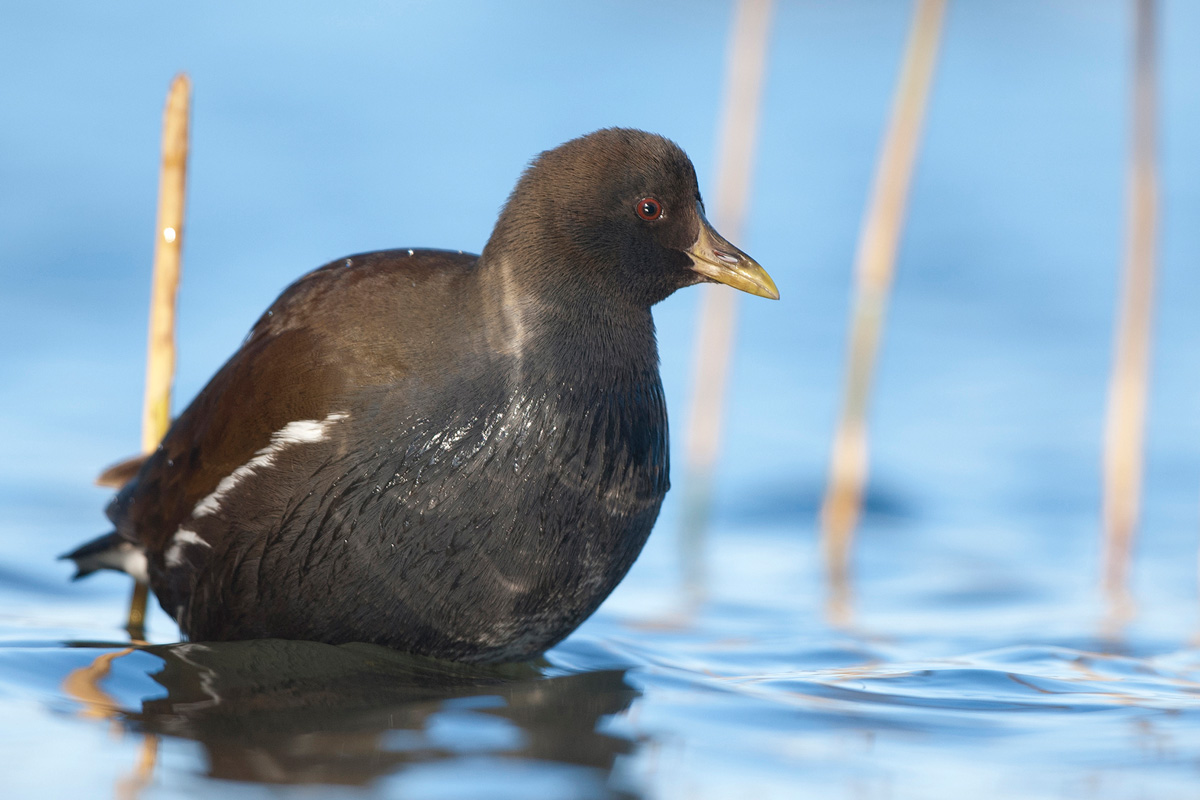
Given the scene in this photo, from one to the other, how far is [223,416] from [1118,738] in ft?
9.49

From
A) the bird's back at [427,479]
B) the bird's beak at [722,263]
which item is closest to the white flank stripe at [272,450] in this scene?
the bird's back at [427,479]

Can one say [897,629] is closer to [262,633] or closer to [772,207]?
[262,633]

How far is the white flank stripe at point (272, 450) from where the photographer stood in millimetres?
4137

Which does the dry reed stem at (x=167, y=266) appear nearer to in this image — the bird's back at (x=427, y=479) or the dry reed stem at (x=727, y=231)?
the bird's back at (x=427, y=479)

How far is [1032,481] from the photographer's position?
8602mm

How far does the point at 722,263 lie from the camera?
4453 millimetres

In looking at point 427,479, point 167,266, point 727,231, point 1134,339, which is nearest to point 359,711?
point 427,479

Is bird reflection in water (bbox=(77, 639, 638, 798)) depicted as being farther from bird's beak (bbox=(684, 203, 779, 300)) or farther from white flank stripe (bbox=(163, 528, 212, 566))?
bird's beak (bbox=(684, 203, 779, 300))

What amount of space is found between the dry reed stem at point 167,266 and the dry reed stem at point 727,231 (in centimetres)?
331

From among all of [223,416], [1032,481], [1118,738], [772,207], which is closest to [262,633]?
[223,416]

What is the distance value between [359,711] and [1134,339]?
14.9 ft

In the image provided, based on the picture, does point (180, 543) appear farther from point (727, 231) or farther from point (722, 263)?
point (727, 231)

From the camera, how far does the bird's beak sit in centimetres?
445

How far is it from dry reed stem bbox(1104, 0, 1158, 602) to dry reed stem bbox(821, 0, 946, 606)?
1040mm
